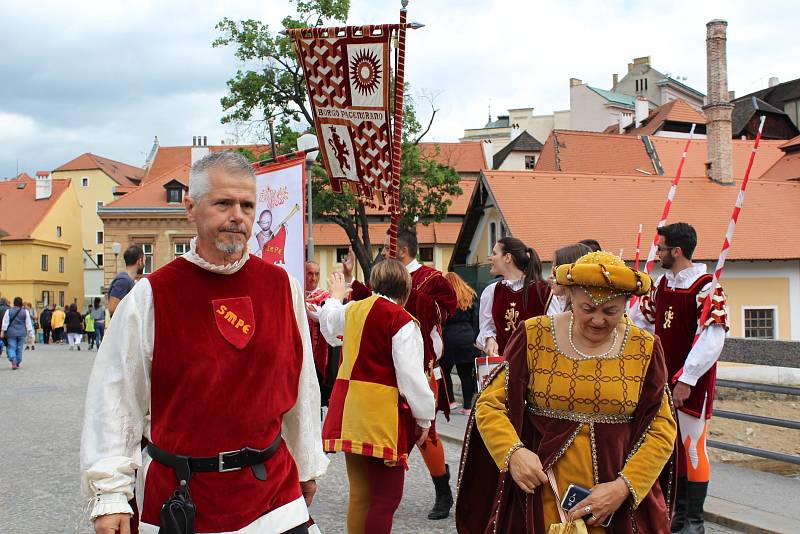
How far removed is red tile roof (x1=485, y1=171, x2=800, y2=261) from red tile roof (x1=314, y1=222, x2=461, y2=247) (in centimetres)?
1777

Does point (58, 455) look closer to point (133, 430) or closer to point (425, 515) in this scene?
point (425, 515)

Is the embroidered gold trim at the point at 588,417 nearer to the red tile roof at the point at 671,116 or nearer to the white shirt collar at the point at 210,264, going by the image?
the white shirt collar at the point at 210,264

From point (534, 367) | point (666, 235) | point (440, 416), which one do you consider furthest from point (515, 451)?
point (440, 416)

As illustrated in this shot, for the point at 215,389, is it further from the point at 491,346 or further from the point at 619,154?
the point at 619,154

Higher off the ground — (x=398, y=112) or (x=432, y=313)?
(x=398, y=112)

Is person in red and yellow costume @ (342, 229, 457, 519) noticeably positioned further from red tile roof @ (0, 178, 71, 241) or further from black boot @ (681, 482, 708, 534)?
red tile roof @ (0, 178, 71, 241)

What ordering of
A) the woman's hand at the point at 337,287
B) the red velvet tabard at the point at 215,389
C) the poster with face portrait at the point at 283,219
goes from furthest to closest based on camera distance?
the poster with face portrait at the point at 283,219 → the woman's hand at the point at 337,287 → the red velvet tabard at the point at 215,389

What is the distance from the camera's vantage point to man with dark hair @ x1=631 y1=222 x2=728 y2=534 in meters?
5.51

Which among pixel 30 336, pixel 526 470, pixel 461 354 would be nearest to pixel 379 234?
pixel 30 336

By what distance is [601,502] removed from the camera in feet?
10.2

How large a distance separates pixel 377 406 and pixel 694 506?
92.2 inches

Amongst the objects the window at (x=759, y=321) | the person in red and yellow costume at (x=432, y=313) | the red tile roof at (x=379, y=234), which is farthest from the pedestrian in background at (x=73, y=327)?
the person in red and yellow costume at (x=432, y=313)

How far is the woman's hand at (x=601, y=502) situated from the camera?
3.11 metres

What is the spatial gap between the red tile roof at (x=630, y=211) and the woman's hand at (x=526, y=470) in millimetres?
25390
